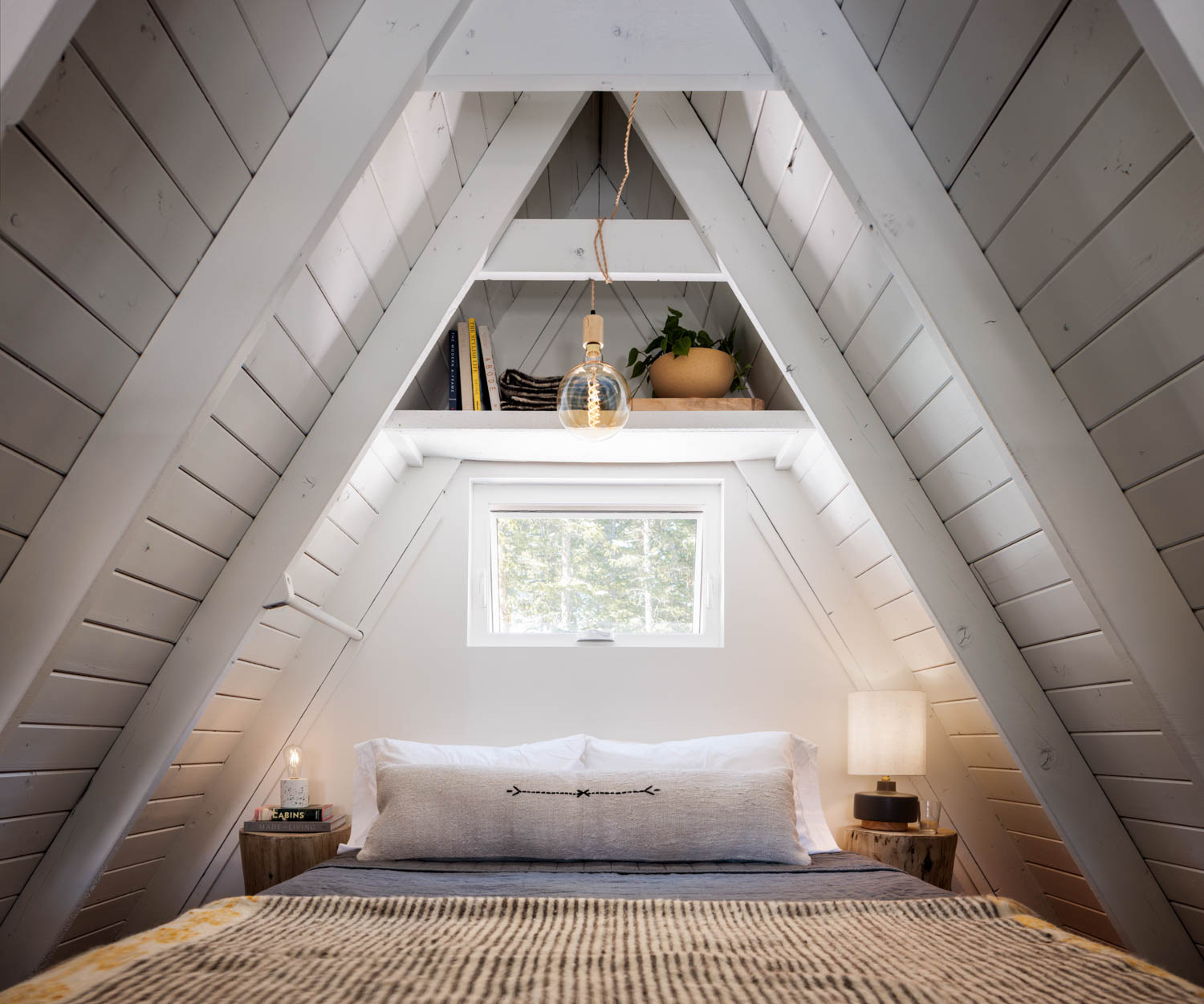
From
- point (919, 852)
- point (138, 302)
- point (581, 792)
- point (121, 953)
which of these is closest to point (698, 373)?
point (581, 792)

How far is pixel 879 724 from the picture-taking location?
8.61ft

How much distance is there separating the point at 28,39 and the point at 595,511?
2335mm

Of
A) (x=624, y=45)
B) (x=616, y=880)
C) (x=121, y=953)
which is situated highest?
(x=624, y=45)

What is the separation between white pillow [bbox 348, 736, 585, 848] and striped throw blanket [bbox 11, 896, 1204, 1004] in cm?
91

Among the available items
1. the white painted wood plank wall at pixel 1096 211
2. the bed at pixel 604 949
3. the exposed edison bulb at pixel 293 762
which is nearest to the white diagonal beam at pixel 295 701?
the exposed edison bulb at pixel 293 762

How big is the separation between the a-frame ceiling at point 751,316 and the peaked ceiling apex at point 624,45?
2.8 inches

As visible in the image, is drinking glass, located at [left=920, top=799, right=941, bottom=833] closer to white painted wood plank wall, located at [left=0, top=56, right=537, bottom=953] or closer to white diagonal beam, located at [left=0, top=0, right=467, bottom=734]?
white painted wood plank wall, located at [left=0, top=56, right=537, bottom=953]

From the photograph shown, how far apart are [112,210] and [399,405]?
4.66 feet

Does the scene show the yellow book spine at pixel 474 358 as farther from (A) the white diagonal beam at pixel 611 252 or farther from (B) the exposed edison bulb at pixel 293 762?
(B) the exposed edison bulb at pixel 293 762

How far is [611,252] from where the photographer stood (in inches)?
87.7

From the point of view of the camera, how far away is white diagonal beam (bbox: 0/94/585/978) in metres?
2.03

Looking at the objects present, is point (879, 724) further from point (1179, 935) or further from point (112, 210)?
point (112, 210)

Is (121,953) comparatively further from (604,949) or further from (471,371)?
(471,371)

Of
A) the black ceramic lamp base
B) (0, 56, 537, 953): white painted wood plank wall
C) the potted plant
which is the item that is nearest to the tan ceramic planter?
the potted plant
